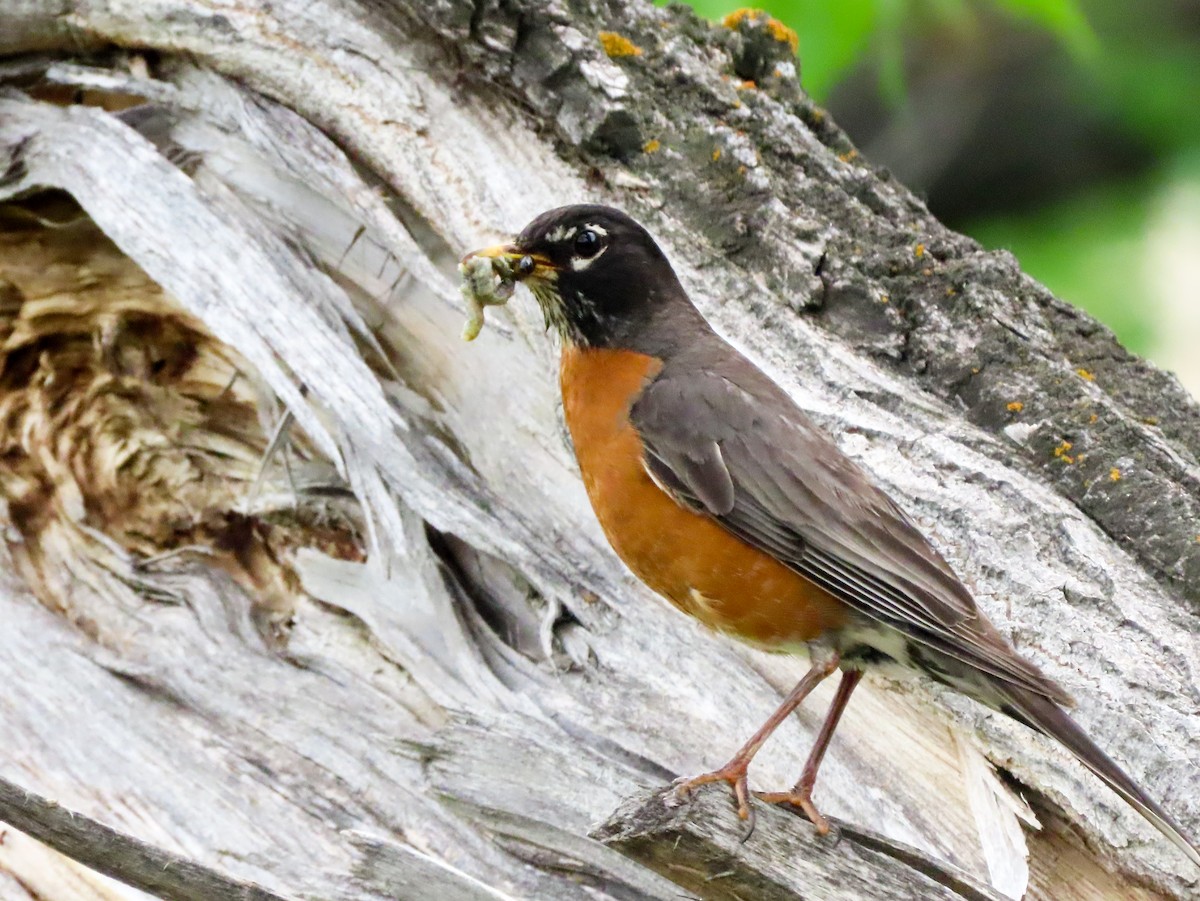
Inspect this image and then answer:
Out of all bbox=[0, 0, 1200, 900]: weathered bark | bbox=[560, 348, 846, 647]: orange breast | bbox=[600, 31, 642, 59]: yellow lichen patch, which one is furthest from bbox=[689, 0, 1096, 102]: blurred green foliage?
bbox=[560, 348, 846, 647]: orange breast

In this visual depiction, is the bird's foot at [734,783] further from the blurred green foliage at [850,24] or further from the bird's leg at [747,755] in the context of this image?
the blurred green foliage at [850,24]

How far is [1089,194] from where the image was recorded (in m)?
6.11

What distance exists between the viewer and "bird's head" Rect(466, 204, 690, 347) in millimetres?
3234

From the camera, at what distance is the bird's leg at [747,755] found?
2674 mm

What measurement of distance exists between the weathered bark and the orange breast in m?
0.46

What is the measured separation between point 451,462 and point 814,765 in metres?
1.24

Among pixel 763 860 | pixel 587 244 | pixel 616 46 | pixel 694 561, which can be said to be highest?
pixel 616 46

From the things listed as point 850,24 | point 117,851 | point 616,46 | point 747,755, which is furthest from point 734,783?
point 850,24

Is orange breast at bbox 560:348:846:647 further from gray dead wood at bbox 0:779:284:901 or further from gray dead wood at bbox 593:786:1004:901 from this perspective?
gray dead wood at bbox 0:779:284:901

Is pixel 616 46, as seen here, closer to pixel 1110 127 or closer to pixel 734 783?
pixel 734 783

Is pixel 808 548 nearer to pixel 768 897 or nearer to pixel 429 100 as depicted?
pixel 768 897

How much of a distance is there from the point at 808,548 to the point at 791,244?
39.3 inches

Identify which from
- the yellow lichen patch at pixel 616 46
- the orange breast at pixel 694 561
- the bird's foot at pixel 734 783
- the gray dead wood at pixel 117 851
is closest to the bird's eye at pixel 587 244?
the orange breast at pixel 694 561

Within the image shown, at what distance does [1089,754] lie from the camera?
8.11 feet
